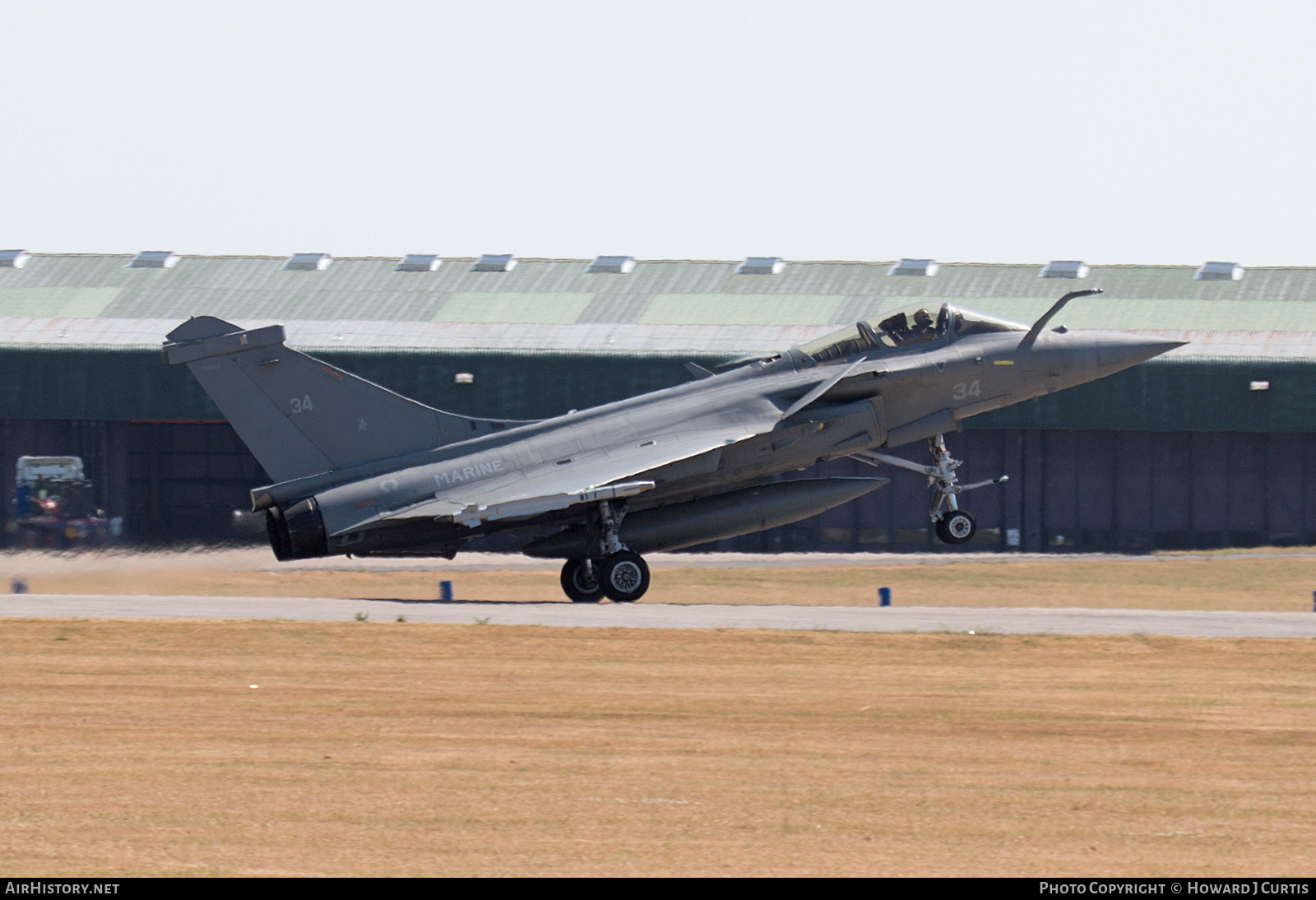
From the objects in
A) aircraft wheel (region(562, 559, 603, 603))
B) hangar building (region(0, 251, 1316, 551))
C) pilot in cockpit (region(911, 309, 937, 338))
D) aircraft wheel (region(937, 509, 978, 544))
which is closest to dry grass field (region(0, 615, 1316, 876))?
aircraft wheel (region(937, 509, 978, 544))

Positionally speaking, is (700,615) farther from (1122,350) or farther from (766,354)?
(766,354)

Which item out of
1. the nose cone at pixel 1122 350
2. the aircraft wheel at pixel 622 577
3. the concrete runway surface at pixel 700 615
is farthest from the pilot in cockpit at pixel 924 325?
the aircraft wheel at pixel 622 577

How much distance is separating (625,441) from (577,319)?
22.8m

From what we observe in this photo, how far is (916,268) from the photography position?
51750 millimetres

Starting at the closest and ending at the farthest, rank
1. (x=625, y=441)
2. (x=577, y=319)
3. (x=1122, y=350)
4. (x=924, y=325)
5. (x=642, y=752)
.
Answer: (x=642, y=752) → (x=625, y=441) → (x=924, y=325) → (x=1122, y=350) → (x=577, y=319)

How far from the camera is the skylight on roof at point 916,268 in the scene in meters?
51.6

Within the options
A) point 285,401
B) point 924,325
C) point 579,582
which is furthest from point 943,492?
point 285,401

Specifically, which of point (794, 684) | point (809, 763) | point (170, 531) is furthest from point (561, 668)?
point (170, 531)

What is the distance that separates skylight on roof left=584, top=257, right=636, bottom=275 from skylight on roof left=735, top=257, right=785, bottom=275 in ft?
12.4

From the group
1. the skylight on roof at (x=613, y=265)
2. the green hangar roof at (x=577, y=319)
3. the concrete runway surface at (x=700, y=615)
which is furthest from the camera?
the skylight on roof at (x=613, y=265)

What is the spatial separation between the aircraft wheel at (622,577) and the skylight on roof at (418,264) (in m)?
29.3

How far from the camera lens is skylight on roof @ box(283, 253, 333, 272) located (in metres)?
52.8

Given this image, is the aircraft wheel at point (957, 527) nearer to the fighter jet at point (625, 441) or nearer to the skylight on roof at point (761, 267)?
the fighter jet at point (625, 441)
